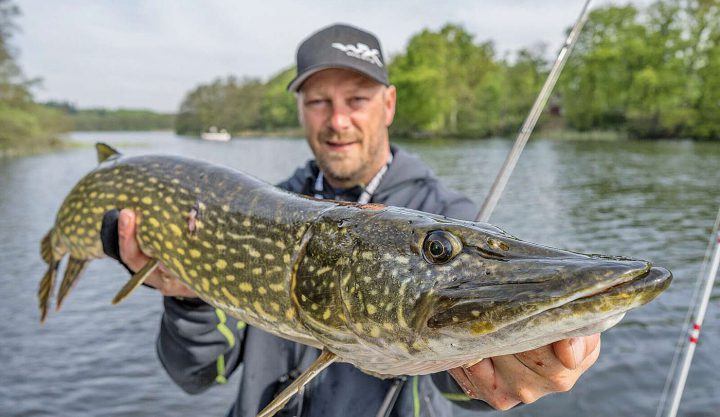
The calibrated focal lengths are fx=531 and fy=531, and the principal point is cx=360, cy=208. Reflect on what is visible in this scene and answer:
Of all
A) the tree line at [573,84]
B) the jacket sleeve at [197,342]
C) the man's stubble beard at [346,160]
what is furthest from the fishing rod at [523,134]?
the tree line at [573,84]

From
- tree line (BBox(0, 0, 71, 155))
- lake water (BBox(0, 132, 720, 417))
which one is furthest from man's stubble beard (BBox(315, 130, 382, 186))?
tree line (BBox(0, 0, 71, 155))

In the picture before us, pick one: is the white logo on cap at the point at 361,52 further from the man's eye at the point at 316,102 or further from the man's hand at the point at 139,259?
the man's hand at the point at 139,259

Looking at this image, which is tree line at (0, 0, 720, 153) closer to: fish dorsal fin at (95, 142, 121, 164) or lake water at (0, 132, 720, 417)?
lake water at (0, 132, 720, 417)

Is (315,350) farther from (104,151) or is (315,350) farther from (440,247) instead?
(104,151)

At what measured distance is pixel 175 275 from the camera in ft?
6.42

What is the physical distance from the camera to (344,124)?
7.70ft

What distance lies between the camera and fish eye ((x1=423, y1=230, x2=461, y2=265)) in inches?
43.3

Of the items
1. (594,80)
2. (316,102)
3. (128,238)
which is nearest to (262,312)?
(128,238)

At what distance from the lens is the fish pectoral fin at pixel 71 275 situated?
249 centimetres

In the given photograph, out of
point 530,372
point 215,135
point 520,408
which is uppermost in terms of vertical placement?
point 530,372

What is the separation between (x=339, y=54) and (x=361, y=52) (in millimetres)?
119

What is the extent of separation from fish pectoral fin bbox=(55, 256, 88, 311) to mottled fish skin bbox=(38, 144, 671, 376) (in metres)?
0.70

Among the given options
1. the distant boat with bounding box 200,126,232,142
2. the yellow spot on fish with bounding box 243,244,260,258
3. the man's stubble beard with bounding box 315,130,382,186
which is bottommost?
the distant boat with bounding box 200,126,232,142

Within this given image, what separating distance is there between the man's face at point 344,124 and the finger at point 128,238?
85 cm
